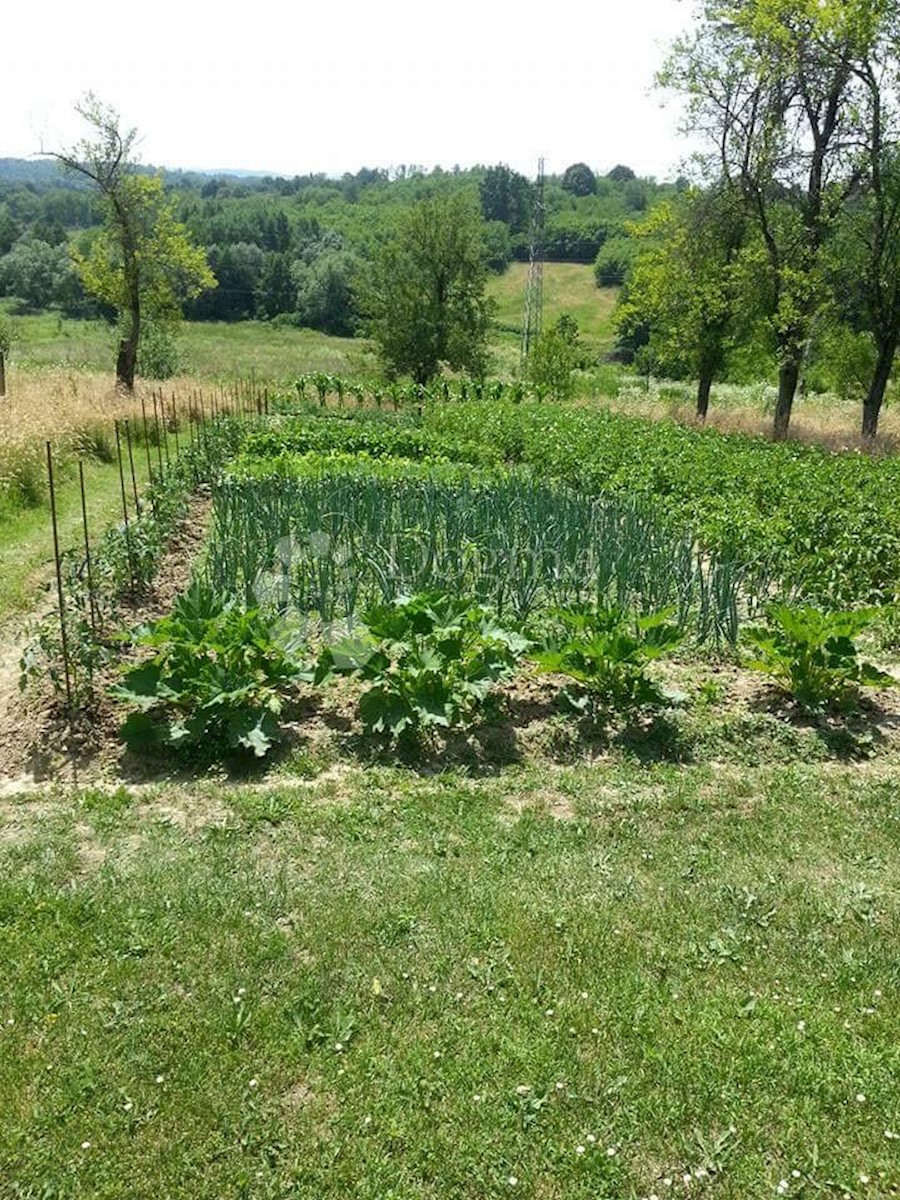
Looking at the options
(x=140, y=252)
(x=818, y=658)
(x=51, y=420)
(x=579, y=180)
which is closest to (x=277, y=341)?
(x=140, y=252)

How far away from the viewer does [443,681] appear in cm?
509

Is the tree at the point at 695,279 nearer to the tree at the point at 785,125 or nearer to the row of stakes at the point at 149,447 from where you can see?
the tree at the point at 785,125

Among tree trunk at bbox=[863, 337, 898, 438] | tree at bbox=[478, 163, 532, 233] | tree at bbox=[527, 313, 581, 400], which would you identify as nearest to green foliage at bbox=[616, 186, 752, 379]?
tree trunk at bbox=[863, 337, 898, 438]

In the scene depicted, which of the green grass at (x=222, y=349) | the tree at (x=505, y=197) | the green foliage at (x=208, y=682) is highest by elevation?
the tree at (x=505, y=197)

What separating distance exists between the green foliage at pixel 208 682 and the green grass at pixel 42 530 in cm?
273

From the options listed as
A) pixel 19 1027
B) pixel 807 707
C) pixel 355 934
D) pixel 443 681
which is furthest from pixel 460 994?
pixel 807 707

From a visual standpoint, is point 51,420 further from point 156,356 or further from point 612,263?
point 612,263

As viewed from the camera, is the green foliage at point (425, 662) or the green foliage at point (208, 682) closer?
the green foliage at point (208, 682)

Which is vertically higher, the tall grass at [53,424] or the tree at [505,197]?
the tree at [505,197]

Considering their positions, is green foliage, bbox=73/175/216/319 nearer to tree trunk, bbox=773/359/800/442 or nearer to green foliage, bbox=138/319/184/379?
green foliage, bbox=138/319/184/379

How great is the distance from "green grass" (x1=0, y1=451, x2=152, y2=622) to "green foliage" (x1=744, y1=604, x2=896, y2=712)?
20.1 ft

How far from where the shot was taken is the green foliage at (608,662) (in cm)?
542

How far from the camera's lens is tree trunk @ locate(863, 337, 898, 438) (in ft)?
66.1

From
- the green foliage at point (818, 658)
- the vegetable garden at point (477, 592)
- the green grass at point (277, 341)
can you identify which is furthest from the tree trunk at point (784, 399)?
the green foliage at point (818, 658)
